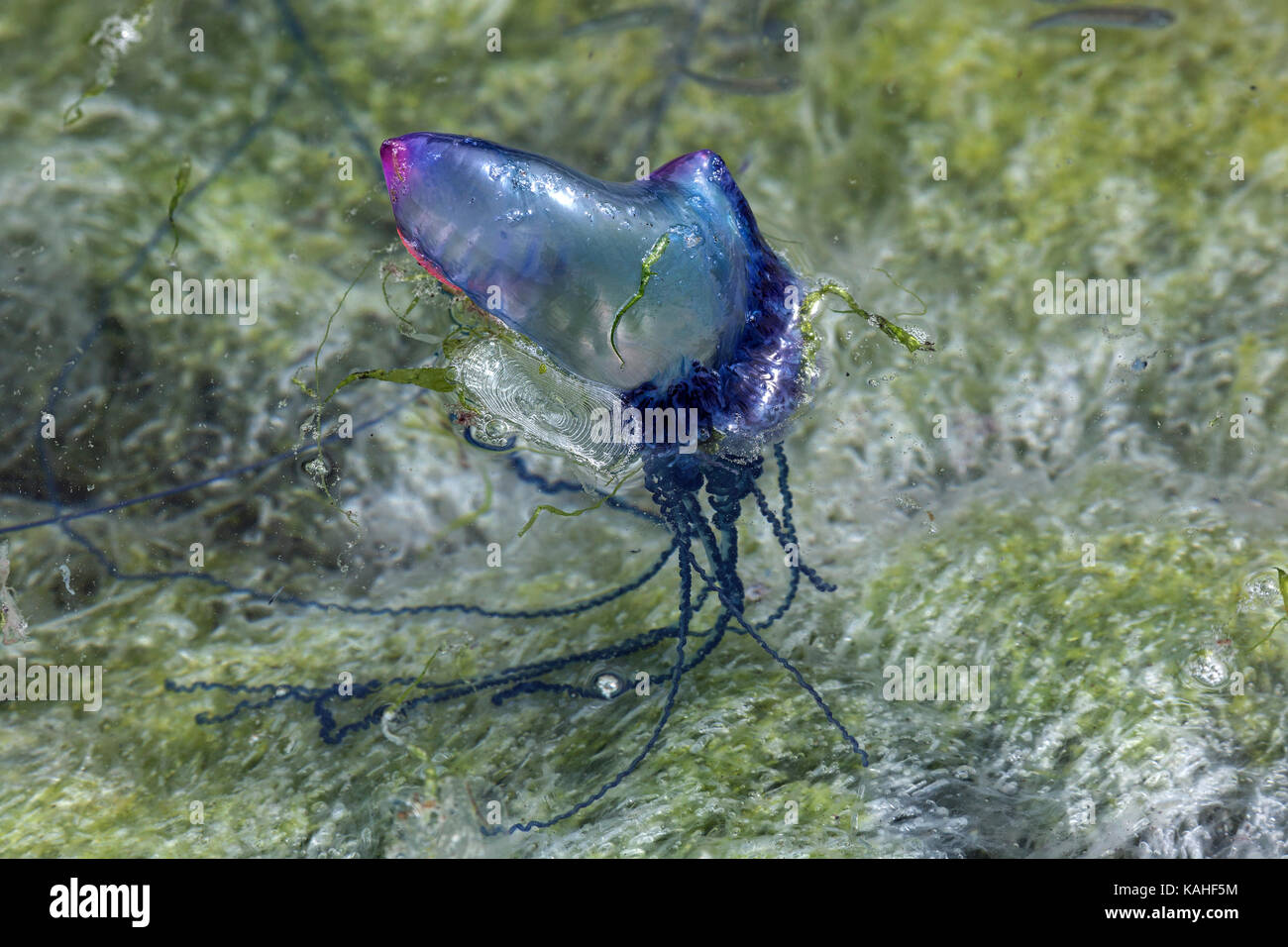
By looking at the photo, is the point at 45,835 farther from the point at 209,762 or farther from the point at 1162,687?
the point at 1162,687

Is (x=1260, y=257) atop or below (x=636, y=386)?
atop

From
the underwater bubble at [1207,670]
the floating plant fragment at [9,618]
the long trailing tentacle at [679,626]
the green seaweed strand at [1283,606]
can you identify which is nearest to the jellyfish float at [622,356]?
the long trailing tentacle at [679,626]

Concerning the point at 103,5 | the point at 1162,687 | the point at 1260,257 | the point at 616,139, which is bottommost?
the point at 1162,687

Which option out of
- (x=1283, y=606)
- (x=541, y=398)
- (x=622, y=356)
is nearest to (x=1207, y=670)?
(x=1283, y=606)

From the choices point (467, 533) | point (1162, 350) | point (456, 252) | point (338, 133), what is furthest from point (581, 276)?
point (1162, 350)

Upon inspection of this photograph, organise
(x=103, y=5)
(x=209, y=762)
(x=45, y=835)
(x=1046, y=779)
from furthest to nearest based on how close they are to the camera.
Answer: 1. (x=103, y=5)
2. (x=209, y=762)
3. (x=45, y=835)
4. (x=1046, y=779)

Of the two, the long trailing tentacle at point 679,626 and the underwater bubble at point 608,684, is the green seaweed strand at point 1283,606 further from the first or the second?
the underwater bubble at point 608,684
